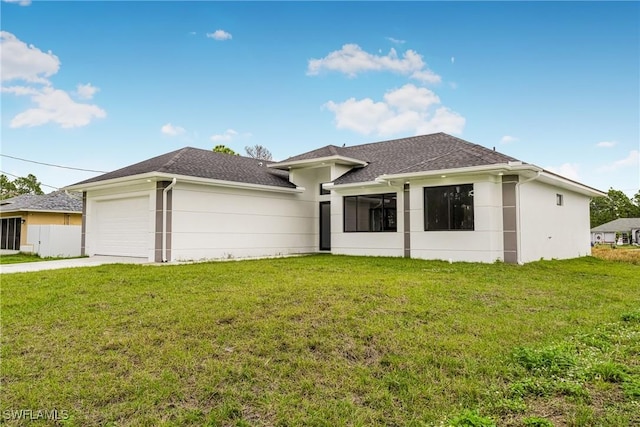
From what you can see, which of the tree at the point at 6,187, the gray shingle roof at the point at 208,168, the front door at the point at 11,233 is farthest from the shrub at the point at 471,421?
the tree at the point at 6,187

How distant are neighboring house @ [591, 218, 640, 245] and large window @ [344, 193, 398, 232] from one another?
46380mm

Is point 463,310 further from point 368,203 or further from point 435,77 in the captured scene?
Result: point 435,77

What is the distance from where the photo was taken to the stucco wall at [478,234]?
1149cm

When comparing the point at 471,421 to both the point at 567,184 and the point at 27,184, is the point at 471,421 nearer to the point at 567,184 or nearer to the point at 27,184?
the point at 567,184

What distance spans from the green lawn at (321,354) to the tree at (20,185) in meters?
51.5

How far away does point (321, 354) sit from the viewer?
4328 millimetres

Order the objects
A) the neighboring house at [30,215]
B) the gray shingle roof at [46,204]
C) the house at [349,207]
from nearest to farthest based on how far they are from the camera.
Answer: the house at [349,207] → the gray shingle roof at [46,204] → the neighboring house at [30,215]

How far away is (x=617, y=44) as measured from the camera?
41.6 feet

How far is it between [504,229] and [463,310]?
6.57m

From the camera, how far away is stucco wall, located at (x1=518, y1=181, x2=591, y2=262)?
11.9 m

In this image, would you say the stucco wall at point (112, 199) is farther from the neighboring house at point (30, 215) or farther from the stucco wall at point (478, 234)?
the stucco wall at point (478, 234)

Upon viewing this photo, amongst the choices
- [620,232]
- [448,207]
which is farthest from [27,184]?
[620,232]

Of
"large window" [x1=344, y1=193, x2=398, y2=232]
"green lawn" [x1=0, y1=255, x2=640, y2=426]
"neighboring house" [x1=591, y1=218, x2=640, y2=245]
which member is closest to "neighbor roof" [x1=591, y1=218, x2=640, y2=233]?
"neighboring house" [x1=591, y1=218, x2=640, y2=245]

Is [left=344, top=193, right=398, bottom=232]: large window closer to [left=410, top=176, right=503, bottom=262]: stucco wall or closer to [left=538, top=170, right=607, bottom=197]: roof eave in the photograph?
[left=410, top=176, right=503, bottom=262]: stucco wall
